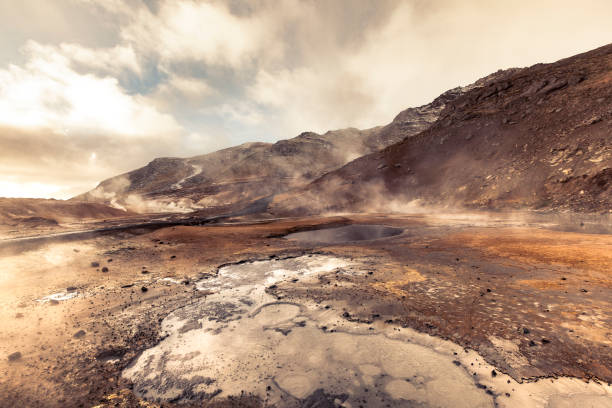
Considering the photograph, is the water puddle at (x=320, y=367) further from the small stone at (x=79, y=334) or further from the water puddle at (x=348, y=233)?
the water puddle at (x=348, y=233)

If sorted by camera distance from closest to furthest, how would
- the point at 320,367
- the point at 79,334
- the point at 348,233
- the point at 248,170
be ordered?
the point at 320,367, the point at 79,334, the point at 348,233, the point at 248,170

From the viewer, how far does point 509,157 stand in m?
32.1

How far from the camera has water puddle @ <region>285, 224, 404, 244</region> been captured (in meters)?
19.4

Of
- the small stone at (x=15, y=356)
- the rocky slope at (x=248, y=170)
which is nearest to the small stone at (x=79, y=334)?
the small stone at (x=15, y=356)

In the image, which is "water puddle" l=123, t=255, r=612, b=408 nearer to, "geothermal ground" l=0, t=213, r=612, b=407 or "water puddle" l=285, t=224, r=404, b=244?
"geothermal ground" l=0, t=213, r=612, b=407

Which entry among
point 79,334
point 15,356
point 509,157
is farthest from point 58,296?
point 509,157

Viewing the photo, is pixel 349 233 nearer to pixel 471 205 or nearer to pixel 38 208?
pixel 471 205

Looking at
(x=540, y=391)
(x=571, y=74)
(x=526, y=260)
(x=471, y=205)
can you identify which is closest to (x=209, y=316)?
Answer: (x=540, y=391)

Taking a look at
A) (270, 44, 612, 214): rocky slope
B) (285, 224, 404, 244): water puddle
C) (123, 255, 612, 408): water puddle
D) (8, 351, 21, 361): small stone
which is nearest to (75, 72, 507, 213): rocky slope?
(270, 44, 612, 214): rocky slope

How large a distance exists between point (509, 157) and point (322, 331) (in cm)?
3744

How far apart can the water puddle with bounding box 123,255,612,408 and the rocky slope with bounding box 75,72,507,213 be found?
72.4 metres

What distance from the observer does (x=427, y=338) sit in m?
5.57

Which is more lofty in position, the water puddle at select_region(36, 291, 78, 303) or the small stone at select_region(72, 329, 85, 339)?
the water puddle at select_region(36, 291, 78, 303)

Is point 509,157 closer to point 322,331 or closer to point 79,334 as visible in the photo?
point 322,331
